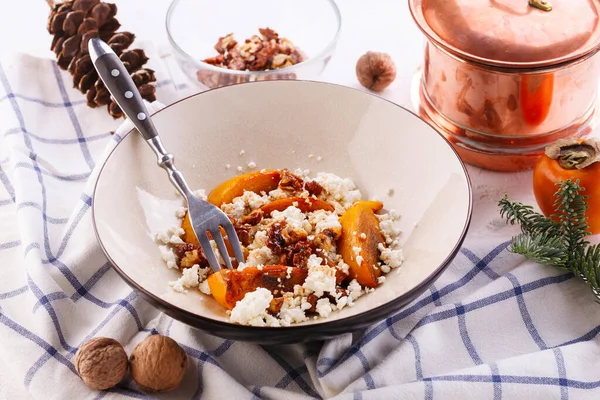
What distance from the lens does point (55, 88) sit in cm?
228

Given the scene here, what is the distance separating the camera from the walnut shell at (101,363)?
1.46 m

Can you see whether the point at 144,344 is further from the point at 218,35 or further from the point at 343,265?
the point at 218,35

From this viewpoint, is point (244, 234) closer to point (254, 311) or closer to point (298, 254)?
point (298, 254)

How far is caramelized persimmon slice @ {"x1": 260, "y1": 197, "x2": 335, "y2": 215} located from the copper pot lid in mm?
499

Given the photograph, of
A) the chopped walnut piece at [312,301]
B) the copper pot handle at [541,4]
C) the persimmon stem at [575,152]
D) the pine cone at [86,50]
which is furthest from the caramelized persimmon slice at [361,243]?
the pine cone at [86,50]

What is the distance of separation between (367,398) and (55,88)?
4.62 ft

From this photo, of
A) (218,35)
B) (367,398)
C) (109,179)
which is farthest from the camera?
(218,35)

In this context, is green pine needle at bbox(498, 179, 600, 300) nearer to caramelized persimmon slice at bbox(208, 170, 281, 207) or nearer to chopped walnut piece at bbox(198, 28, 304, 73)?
caramelized persimmon slice at bbox(208, 170, 281, 207)

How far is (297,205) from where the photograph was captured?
5.54 ft

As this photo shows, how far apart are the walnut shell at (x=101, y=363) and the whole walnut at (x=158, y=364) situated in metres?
0.03

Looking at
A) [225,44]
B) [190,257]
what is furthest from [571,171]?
[225,44]

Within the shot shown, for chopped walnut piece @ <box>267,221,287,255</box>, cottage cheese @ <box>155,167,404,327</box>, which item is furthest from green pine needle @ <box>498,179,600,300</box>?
chopped walnut piece @ <box>267,221,287,255</box>

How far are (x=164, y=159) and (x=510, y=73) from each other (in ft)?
2.71

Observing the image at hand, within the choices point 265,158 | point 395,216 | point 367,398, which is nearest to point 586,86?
point 395,216
